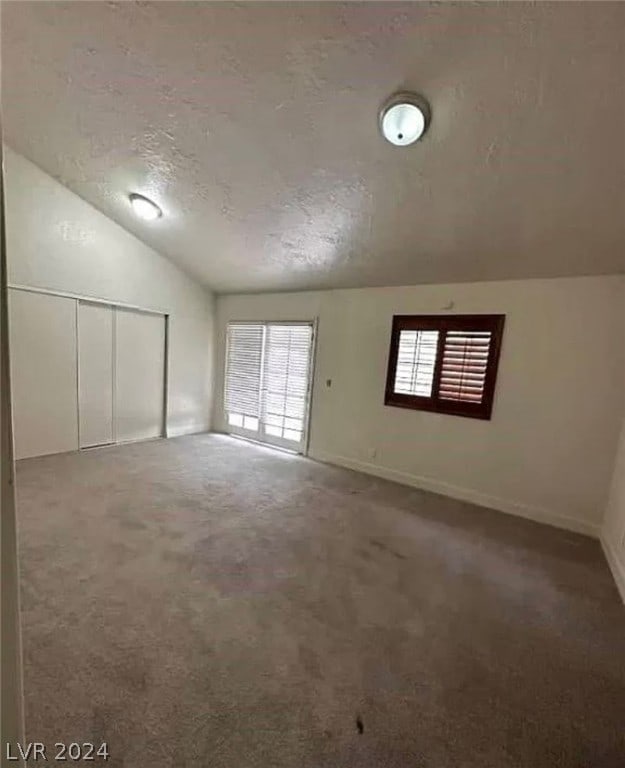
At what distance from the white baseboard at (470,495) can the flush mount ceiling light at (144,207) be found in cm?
323

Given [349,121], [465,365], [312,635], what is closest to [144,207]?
[349,121]

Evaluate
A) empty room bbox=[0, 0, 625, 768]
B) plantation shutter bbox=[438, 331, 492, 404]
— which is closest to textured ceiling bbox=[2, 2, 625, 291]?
empty room bbox=[0, 0, 625, 768]

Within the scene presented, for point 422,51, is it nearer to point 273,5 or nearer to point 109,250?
point 273,5

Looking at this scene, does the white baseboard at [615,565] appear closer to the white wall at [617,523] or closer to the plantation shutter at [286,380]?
the white wall at [617,523]

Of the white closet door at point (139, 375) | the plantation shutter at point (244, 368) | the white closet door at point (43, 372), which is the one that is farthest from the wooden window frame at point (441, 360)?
the white closet door at point (43, 372)

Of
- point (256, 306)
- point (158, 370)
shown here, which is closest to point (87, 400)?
point (158, 370)

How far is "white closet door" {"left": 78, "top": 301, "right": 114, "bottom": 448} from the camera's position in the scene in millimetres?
4184

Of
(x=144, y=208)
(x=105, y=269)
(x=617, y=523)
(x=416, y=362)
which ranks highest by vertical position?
(x=144, y=208)

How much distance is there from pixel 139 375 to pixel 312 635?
3.99 m

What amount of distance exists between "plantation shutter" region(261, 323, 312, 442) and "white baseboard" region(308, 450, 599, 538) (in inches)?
24.7

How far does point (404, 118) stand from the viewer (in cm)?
201

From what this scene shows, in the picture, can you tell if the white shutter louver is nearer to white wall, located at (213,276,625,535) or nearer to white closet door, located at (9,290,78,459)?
white wall, located at (213,276,625,535)

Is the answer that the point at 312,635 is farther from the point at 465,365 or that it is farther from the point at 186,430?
the point at 186,430

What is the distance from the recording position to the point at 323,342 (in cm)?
450
